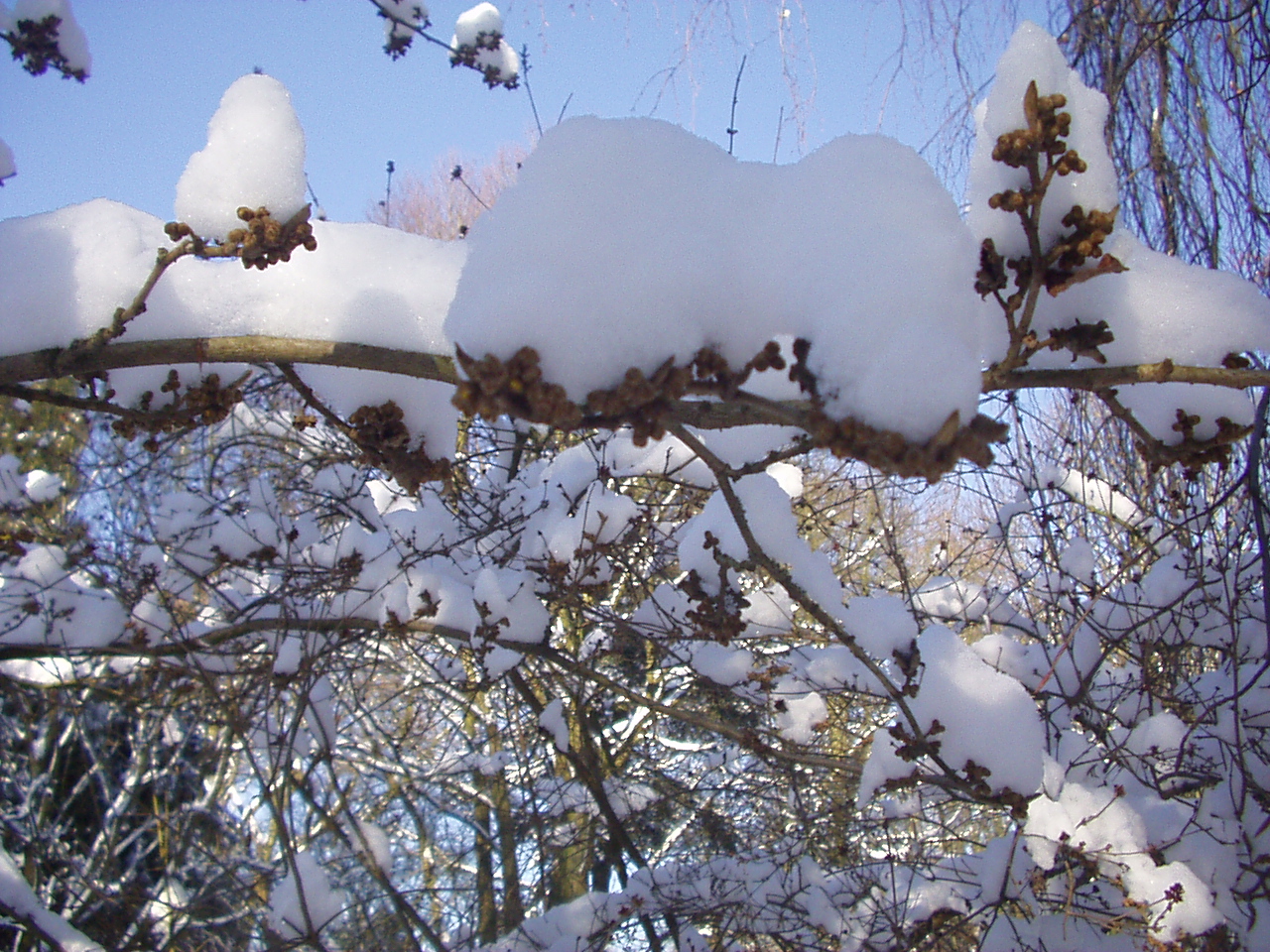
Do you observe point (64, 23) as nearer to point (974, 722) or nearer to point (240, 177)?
point (240, 177)

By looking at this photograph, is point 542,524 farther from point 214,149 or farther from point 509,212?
point 509,212

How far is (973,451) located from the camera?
26.4 inches

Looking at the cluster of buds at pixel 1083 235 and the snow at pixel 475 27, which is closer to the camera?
the cluster of buds at pixel 1083 235

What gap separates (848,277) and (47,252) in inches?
49.2

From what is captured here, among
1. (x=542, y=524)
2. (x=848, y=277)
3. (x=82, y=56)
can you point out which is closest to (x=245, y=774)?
(x=542, y=524)

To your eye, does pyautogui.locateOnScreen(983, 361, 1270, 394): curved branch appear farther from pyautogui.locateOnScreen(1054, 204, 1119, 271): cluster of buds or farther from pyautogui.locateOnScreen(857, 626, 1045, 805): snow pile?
pyautogui.locateOnScreen(857, 626, 1045, 805): snow pile

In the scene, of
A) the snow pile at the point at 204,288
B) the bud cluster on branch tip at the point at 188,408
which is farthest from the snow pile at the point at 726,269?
the bud cluster on branch tip at the point at 188,408

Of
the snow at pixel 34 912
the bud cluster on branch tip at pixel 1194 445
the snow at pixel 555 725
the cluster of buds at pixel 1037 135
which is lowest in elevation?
the snow at pixel 34 912

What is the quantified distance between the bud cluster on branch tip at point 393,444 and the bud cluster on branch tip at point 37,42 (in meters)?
2.31

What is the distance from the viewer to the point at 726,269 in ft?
2.76

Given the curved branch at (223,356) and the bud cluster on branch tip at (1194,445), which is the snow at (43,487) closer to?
the curved branch at (223,356)

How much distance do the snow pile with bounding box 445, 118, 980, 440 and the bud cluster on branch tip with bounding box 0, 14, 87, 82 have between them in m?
2.77

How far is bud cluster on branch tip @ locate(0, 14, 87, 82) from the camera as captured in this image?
8.84 feet

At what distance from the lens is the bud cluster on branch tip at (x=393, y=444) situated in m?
1.42
